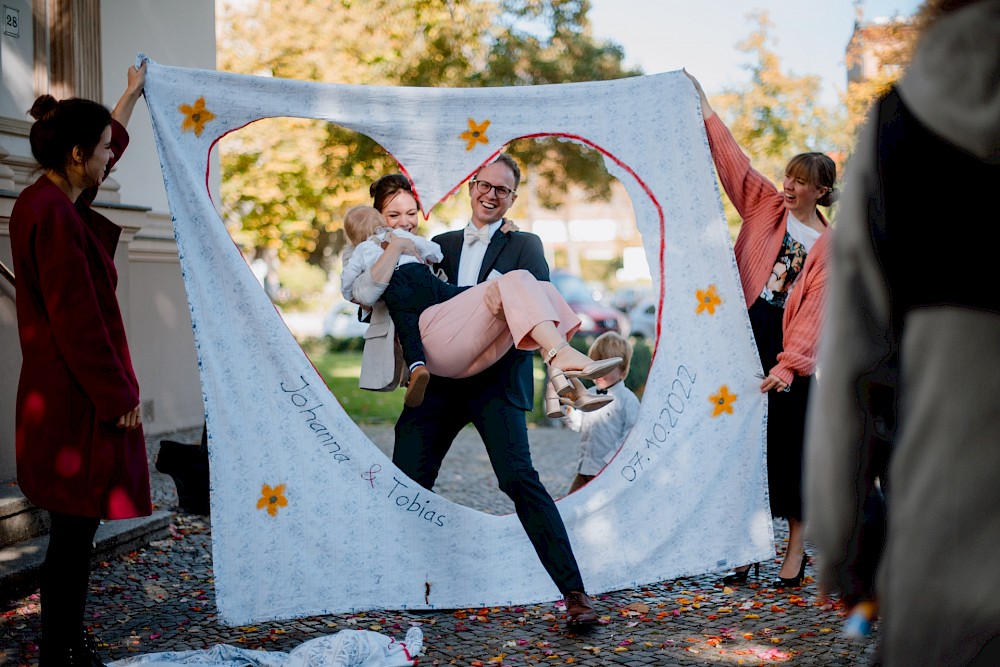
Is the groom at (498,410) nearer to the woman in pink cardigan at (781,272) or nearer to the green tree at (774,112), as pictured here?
the woman in pink cardigan at (781,272)

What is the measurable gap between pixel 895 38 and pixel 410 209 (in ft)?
10.0

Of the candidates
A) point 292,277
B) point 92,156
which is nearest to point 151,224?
point 92,156

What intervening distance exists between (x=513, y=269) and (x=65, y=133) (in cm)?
192

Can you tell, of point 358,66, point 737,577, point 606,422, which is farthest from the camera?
point 358,66

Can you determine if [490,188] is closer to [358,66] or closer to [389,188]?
[389,188]

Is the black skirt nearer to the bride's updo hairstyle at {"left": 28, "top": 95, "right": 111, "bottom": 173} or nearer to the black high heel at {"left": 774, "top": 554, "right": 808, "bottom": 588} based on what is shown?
the black high heel at {"left": 774, "top": 554, "right": 808, "bottom": 588}

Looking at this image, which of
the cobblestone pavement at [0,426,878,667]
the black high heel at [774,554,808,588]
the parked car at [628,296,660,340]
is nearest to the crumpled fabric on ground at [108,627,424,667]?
the cobblestone pavement at [0,426,878,667]

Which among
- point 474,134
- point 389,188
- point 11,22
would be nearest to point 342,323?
point 11,22

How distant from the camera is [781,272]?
494cm

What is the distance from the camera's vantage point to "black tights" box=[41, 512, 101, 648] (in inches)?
137

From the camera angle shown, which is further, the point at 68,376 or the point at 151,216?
the point at 151,216

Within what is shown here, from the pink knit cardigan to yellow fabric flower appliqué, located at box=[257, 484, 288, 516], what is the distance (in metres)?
2.34

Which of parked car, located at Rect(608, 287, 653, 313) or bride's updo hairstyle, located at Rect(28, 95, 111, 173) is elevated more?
bride's updo hairstyle, located at Rect(28, 95, 111, 173)

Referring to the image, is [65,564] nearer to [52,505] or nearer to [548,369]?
[52,505]
